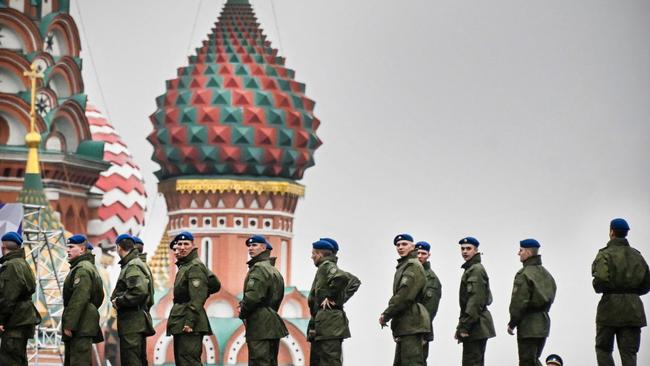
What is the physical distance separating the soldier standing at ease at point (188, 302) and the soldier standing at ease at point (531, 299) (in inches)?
152

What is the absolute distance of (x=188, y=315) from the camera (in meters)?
27.2

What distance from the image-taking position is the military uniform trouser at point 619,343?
27.5 metres

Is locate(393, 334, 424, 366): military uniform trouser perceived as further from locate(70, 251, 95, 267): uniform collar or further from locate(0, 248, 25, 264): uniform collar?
locate(0, 248, 25, 264): uniform collar

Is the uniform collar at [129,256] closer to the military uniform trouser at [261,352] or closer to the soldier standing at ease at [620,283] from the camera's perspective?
the military uniform trouser at [261,352]

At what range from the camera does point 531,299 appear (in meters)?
27.6

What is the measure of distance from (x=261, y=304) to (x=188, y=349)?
42.2 inches

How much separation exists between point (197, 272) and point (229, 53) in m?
30.6

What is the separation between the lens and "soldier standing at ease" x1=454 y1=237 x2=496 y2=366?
27.9m

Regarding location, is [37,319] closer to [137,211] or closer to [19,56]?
[19,56]

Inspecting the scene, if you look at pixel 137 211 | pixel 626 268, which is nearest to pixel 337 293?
pixel 626 268

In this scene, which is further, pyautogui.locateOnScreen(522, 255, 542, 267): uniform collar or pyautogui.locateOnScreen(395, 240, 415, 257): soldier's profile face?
pyautogui.locateOnScreen(522, 255, 542, 267): uniform collar

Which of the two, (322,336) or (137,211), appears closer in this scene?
(322,336)

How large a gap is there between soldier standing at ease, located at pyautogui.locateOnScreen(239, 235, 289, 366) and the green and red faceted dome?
94.3 ft

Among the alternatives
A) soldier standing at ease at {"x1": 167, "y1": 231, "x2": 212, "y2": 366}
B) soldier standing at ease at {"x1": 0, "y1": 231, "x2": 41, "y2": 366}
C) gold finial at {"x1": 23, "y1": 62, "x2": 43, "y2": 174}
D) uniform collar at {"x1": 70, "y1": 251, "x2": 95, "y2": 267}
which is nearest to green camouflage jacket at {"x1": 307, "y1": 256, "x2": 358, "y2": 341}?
soldier standing at ease at {"x1": 167, "y1": 231, "x2": 212, "y2": 366}
